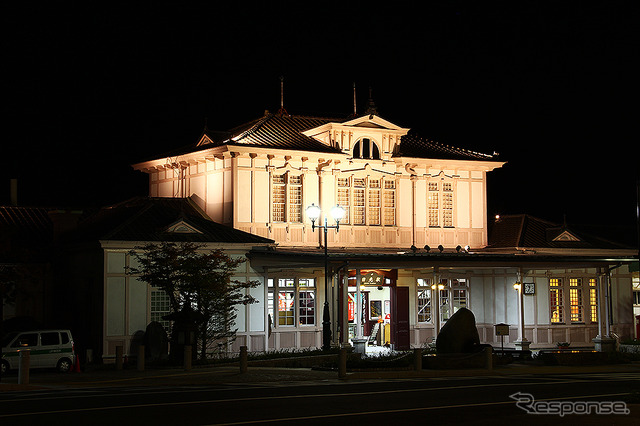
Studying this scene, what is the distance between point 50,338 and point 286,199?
38.4ft

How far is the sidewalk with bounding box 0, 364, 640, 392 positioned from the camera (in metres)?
24.8

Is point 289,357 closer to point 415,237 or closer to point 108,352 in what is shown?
point 108,352

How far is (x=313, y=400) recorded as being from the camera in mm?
18531

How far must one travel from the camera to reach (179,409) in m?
16.9

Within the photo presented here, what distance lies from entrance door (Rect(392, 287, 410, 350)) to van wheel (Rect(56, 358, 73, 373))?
47.3ft

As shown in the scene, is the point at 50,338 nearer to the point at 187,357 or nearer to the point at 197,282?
the point at 197,282

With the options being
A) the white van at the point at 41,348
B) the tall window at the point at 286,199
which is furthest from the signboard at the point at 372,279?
the white van at the point at 41,348

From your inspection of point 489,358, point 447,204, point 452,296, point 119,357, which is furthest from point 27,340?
point 447,204

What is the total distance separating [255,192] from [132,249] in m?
6.28

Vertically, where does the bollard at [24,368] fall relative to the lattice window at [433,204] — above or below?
below

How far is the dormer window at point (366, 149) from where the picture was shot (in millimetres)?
40844

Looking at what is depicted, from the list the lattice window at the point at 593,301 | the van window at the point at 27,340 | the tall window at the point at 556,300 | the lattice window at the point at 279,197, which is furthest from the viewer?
the lattice window at the point at 593,301

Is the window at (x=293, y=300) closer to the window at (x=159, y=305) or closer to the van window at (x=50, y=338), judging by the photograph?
the window at (x=159, y=305)

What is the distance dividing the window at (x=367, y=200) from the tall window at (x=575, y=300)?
29.4 feet
